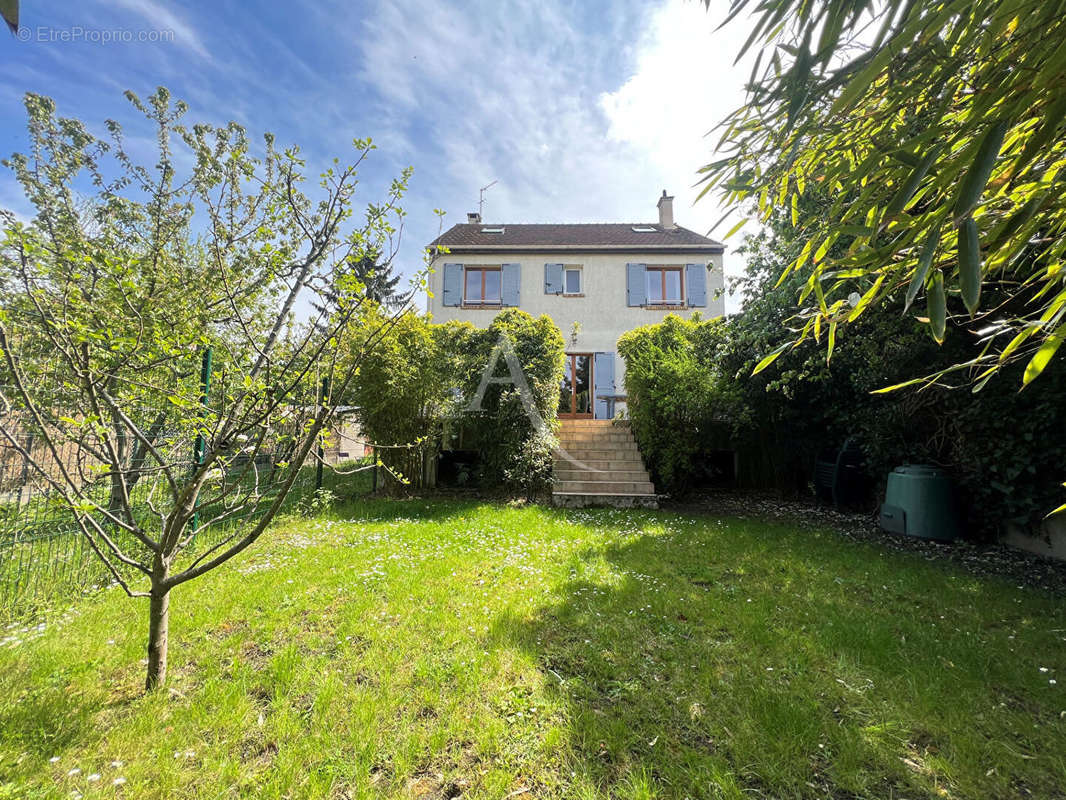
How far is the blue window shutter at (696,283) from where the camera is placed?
1178cm

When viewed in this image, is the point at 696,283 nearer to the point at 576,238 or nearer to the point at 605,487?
the point at 576,238

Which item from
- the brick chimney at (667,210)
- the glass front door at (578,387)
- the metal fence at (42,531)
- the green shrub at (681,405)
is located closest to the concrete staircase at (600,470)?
the green shrub at (681,405)

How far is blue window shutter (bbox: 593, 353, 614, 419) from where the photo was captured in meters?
11.3

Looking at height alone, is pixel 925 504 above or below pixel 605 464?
below

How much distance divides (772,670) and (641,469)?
17.1ft

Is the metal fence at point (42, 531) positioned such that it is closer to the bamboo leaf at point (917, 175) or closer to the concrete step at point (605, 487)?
the bamboo leaf at point (917, 175)

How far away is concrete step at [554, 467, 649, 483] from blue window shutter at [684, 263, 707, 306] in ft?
22.5

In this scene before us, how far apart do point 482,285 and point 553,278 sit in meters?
2.20

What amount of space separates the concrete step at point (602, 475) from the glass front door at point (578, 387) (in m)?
3.91

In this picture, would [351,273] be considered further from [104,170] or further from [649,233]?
[649,233]

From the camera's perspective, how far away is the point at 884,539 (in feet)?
15.4

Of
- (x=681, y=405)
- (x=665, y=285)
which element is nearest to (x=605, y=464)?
(x=681, y=405)

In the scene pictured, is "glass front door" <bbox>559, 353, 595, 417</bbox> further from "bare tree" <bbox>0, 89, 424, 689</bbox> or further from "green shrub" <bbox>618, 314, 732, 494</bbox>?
"bare tree" <bbox>0, 89, 424, 689</bbox>

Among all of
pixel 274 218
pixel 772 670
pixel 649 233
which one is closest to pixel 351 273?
pixel 274 218
